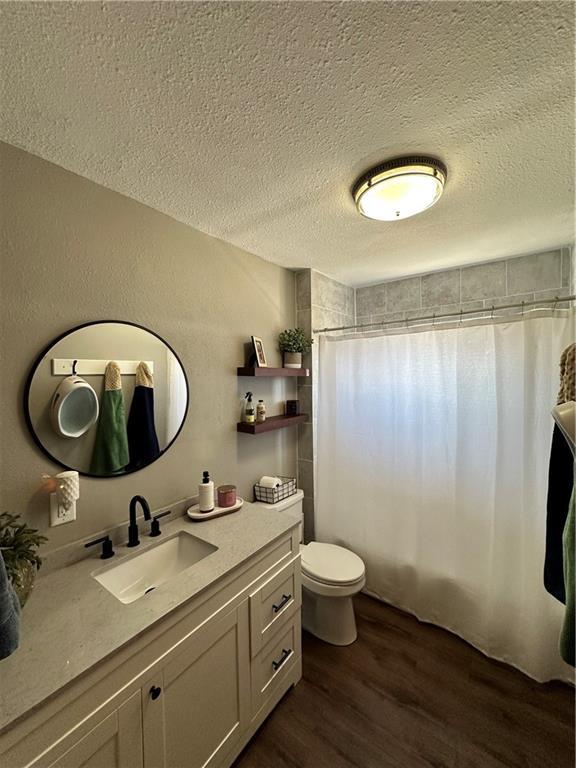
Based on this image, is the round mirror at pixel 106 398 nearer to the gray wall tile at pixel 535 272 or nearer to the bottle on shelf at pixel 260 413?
the bottle on shelf at pixel 260 413

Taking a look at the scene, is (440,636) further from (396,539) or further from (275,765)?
(275,765)

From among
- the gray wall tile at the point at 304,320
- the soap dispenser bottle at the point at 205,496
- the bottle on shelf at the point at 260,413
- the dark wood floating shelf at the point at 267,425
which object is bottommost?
the soap dispenser bottle at the point at 205,496

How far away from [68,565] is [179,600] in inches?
21.4

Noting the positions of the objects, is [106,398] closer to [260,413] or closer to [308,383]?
[260,413]

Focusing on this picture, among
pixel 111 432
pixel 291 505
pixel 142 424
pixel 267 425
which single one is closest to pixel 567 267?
pixel 267 425

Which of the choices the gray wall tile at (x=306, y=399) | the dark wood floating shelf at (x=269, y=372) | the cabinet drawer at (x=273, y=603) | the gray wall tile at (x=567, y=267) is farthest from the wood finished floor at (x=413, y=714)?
the gray wall tile at (x=567, y=267)

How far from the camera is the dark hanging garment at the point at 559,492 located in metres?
0.91

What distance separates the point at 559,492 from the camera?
0.97 m

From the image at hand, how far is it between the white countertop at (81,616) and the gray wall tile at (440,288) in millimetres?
2054

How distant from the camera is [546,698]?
1.38 metres

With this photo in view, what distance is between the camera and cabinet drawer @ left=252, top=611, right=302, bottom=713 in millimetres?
1205

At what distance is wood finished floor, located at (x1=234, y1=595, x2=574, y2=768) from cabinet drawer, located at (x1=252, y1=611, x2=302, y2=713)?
0.51 feet

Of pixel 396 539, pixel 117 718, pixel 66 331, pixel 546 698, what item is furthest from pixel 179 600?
pixel 546 698

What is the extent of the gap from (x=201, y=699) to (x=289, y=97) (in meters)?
1.94
